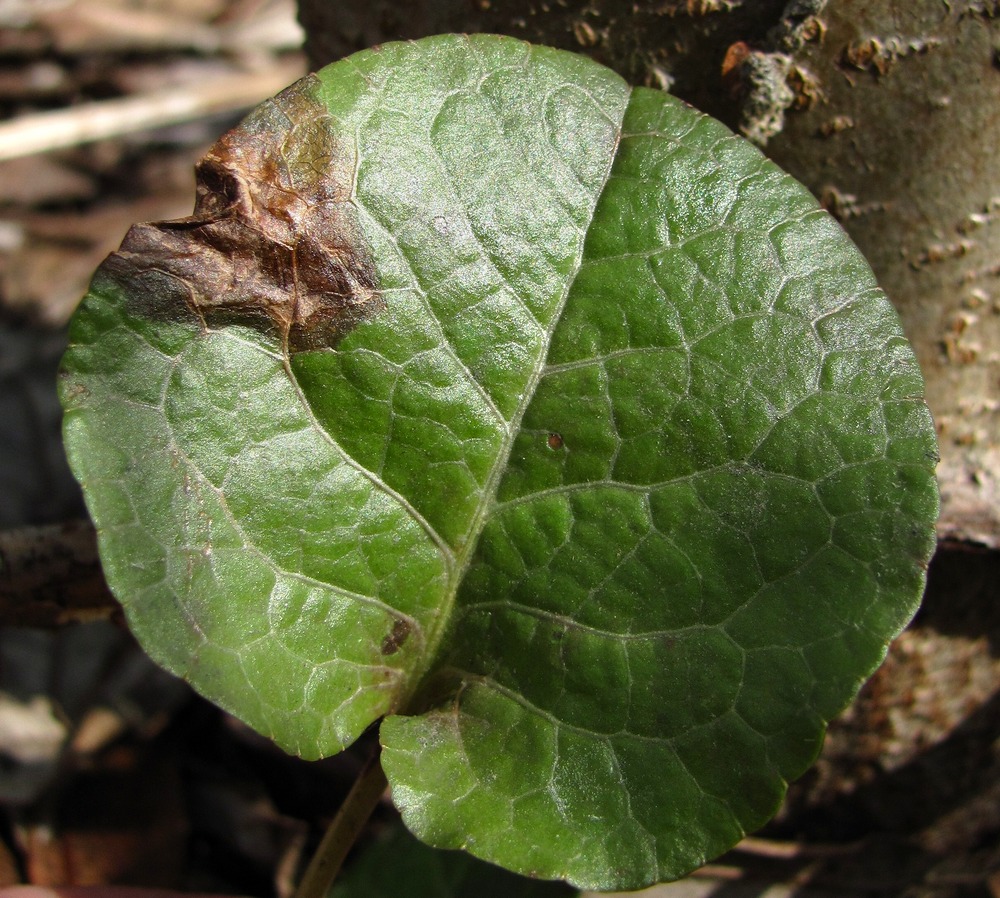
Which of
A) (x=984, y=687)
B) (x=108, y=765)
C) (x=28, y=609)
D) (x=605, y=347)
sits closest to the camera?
(x=605, y=347)

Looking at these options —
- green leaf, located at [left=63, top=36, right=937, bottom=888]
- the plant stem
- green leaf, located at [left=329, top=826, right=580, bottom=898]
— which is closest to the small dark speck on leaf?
green leaf, located at [left=63, top=36, right=937, bottom=888]

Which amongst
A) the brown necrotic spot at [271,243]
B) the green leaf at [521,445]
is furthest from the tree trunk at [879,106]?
the brown necrotic spot at [271,243]

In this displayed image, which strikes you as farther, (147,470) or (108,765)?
(108,765)

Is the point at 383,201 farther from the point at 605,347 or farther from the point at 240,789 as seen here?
the point at 240,789

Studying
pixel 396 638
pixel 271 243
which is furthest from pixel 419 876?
pixel 271 243

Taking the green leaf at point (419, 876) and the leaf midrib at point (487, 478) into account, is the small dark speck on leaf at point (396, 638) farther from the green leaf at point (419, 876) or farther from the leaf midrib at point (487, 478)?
the green leaf at point (419, 876)

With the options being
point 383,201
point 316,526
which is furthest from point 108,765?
point 383,201

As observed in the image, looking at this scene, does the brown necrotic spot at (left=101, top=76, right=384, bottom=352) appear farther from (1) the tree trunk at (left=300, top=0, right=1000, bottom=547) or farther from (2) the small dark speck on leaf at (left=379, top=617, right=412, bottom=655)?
(1) the tree trunk at (left=300, top=0, right=1000, bottom=547)
